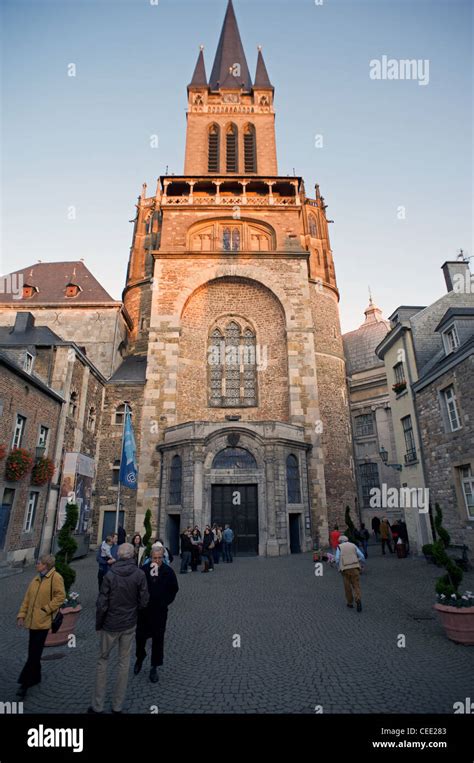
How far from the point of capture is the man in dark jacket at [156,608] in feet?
18.5

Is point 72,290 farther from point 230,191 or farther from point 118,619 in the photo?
point 118,619

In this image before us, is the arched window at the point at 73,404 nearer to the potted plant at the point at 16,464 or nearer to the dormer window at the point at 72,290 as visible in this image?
the potted plant at the point at 16,464

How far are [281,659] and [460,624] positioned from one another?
300 cm

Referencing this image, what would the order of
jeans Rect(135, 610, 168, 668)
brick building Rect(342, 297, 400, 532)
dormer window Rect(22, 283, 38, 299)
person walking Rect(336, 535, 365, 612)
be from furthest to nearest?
brick building Rect(342, 297, 400, 532) < dormer window Rect(22, 283, 38, 299) < person walking Rect(336, 535, 365, 612) < jeans Rect(135, 610, 168, 668)

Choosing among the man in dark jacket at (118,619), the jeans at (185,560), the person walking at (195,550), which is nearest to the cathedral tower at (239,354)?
the person walking at (195,550)

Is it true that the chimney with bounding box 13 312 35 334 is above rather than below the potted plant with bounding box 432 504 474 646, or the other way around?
above

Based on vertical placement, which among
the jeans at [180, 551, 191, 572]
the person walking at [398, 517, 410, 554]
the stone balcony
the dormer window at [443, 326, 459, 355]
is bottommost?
the jeans at [180, 551, 191, 572]

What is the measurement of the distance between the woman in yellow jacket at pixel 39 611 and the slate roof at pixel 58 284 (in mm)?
23784

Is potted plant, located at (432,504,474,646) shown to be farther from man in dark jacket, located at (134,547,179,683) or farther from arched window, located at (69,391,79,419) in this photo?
arched window, located at (69,391,79,419)

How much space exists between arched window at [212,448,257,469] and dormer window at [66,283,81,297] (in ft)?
54.1

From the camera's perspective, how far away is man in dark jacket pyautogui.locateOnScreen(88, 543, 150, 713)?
443 centimetres

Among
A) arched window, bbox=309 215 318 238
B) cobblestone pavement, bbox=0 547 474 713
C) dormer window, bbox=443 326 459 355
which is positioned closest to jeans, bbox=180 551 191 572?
cobblestone pavement, bbox=0 547 474 713

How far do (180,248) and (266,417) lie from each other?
38.8 ft

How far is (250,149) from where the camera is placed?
3447 centimetres
